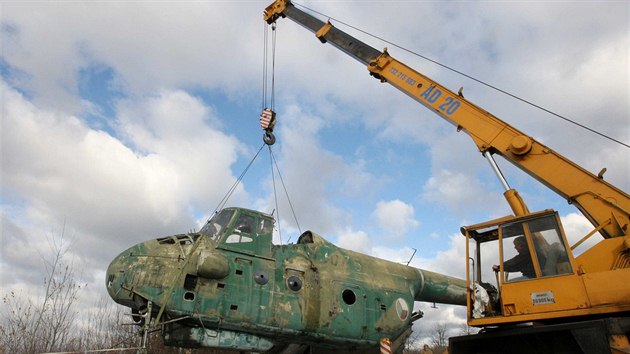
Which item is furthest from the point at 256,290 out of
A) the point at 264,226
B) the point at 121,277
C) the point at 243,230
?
the point at 121,277

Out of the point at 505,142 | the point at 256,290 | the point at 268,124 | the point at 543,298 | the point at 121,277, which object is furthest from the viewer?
the point at 268,124

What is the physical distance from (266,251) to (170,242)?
221cm

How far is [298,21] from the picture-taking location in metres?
15.5

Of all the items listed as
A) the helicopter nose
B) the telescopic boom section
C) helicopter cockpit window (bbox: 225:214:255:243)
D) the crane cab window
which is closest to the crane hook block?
the telescopic boom section

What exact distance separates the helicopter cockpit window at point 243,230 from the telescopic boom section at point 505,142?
18.7ft

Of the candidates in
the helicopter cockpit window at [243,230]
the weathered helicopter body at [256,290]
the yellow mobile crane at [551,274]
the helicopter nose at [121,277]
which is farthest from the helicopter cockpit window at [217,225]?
the yellow mobile crane at [551,274]

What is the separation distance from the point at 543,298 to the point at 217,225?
685 centimetres

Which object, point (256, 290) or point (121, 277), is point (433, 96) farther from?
point (121, 277)

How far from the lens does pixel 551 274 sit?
21.1ft

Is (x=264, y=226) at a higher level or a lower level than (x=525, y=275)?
higher

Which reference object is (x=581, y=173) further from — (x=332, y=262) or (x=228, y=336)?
(x=228, y=336)

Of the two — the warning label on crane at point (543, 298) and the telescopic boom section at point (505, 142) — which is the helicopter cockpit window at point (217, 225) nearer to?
the telescopic boom section at point (505, 142)

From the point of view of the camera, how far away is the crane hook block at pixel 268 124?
13.4 metres

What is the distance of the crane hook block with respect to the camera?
13.4 m
